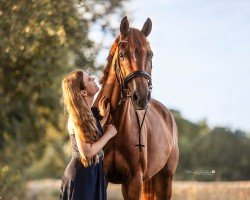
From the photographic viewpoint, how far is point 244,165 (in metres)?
27.8

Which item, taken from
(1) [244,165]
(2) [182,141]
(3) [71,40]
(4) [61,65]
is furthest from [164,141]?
(2) [182,141]

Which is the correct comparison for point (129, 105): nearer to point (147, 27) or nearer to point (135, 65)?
point (135, 65)

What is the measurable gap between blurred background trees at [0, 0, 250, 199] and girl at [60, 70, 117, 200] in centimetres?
927

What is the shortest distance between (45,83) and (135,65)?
15.3 meters

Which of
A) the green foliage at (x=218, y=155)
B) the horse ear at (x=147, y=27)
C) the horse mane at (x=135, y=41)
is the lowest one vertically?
the horse mane at (x=135, y=41)

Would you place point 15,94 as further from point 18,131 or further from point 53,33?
point 53,33

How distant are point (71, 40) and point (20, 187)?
579 centimetres

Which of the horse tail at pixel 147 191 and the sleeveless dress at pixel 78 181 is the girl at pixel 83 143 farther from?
the horse tail at pixel 147 191

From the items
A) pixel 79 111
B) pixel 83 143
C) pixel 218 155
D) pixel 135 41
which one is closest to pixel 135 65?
pixel 135 41

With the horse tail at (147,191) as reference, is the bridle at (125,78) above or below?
above

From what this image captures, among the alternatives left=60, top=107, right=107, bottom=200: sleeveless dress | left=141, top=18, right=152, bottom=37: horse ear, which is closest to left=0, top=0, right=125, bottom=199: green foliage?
left=141, top=18, right=152, bottom=37: horse ear

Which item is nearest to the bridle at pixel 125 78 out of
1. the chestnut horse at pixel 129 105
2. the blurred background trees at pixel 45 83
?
the chestnut horse at pixel 129 105

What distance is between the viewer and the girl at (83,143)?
6590 millimetres

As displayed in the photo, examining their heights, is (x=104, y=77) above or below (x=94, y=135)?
above
